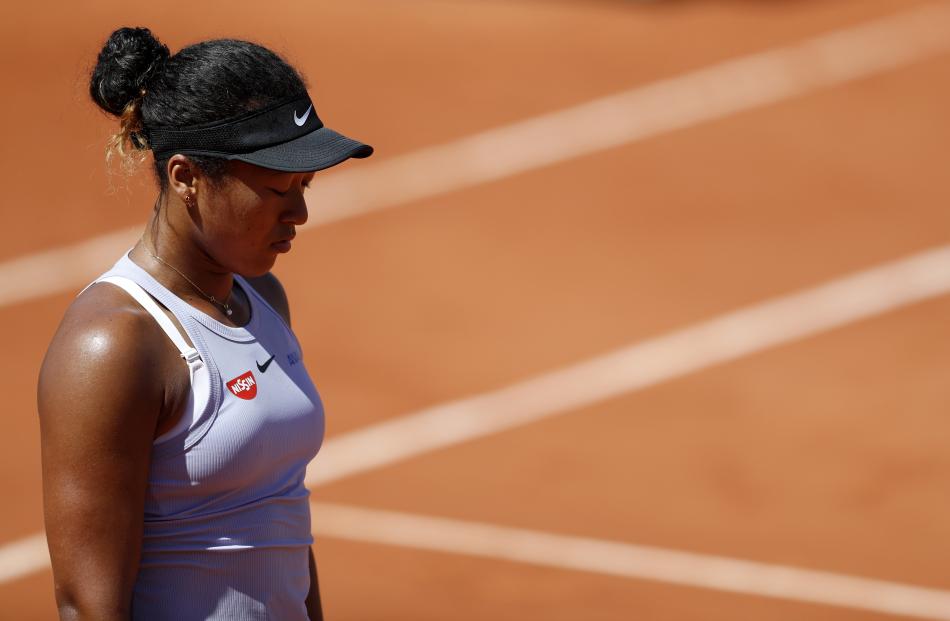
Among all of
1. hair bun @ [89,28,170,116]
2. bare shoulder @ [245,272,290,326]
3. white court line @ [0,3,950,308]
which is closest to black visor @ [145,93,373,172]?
hair bun @ [89,28,170,116]

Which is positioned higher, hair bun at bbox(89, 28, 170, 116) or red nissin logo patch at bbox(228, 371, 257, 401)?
hair bun at bbox(89, 28, 170, 116)

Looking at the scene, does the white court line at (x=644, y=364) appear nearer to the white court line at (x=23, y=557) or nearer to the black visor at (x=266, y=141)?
the white court line at (x=23, y=557)

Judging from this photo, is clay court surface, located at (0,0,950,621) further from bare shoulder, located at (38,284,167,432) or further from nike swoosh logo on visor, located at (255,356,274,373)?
bare shoulder, located at (38,284,167,432)

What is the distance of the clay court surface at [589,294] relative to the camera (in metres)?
6.94

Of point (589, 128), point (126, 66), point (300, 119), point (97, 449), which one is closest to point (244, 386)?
point (97, 449)

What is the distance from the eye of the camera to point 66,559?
92.4 inches

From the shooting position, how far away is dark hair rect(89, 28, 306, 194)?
249 centimetres

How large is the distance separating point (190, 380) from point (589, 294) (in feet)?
26.0

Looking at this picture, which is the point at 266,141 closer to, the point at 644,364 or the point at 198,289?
the point at 198,289

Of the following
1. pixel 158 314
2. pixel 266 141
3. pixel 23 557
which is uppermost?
pixel 266 141

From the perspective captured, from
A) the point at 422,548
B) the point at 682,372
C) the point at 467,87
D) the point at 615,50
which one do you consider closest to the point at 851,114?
the point at 615,50

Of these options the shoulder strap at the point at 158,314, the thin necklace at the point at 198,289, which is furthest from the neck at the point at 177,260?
the shoulder strap at the point at 158,314

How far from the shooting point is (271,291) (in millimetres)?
3111

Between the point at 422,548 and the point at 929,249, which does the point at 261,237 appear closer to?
the point at 422,548
